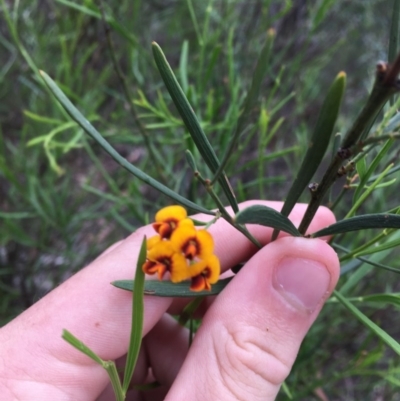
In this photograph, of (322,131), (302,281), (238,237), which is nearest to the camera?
(322,131)

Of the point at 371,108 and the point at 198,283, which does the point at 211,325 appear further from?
the point at 371,108

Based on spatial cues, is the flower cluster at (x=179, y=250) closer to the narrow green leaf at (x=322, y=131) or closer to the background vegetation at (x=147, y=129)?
the narrow green leaf at (x=322, y=131)

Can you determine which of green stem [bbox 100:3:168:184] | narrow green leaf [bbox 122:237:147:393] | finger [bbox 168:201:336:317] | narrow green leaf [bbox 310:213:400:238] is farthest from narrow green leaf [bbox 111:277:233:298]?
green stem [bbox 100:3:168:184]

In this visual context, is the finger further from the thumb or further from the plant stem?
the plant stem

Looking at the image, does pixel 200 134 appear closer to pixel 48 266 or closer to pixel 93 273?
pixel 93 273

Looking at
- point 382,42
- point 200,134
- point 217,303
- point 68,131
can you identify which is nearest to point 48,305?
point 217,303

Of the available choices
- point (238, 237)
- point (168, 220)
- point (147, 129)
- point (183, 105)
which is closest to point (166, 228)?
point (168, 220)

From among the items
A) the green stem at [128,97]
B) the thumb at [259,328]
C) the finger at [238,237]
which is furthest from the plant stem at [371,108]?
the green stem at [128,97]
